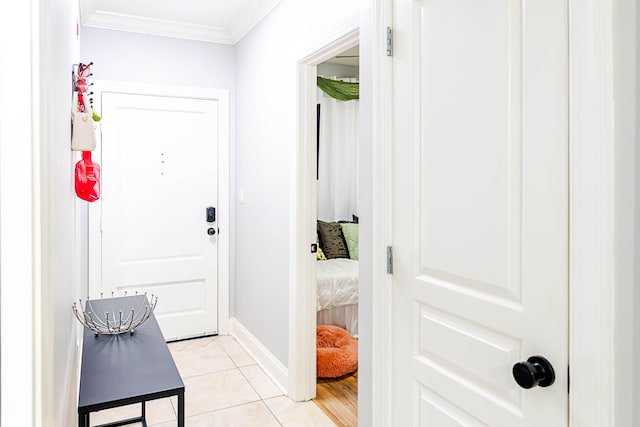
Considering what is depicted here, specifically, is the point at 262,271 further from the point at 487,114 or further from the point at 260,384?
the point at 487,114

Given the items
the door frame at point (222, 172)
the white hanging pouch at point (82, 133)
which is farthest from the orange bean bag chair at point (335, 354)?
the white hanging pouch at point (82, 133)

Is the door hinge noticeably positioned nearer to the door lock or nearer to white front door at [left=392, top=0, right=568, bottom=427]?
white front door at [left=392, top=0, right=568, bottom=427]

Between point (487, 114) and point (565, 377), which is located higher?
point (487, 114)

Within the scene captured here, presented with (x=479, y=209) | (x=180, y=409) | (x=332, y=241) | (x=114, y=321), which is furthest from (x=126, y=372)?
(x=332, y=241)

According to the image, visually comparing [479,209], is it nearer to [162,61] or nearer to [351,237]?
[162,61]

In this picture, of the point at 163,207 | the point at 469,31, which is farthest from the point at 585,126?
the point at 163,207

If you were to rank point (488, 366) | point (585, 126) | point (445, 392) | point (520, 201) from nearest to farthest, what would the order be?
point (585, 126) < point (520, 201) < point (488, 366) < point (445, 392)

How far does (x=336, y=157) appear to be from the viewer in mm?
5027

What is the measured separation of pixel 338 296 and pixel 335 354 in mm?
628

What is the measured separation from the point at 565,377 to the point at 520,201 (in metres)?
0.40

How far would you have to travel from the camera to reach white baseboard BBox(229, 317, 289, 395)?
3.00 m

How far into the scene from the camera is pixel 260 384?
3.06 meters

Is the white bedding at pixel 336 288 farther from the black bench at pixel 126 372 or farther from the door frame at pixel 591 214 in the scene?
the door frame at pixel 591 214

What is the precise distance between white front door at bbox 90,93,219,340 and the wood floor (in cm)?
140
